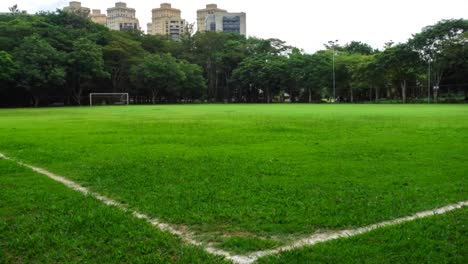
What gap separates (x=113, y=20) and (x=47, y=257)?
138 meters

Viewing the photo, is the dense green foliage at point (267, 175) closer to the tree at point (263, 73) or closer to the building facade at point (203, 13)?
the tree at point (263, 73)

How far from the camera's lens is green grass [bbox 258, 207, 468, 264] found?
12.1 ft

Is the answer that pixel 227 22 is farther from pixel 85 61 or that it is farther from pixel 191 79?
pixel 85 61

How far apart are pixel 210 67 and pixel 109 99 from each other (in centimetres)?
2116

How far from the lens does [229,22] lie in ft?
381

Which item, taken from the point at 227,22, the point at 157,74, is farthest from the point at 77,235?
the point at 227,22

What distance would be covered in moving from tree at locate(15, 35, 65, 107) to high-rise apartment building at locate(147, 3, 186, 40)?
7599cm

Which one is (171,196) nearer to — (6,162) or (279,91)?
(6,162)

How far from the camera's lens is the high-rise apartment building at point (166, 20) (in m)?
130

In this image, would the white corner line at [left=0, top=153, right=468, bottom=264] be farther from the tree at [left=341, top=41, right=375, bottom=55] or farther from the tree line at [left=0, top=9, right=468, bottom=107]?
the tree at [left=341, top=41, right=375, bottom=55]

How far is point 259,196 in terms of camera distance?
19.1ft

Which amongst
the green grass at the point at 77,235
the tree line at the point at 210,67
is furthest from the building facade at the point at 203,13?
the green grass at the point at 77,235

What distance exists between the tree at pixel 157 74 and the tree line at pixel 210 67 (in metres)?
0.16

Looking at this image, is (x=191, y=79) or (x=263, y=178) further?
(x=191, y=79)
